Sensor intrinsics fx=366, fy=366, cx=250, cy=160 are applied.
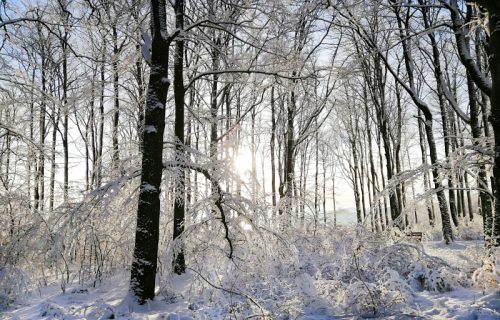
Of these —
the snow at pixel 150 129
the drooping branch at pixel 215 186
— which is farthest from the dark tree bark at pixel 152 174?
the drooping branch at pixel 215 186

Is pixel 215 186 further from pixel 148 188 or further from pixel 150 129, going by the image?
pixel 150 129

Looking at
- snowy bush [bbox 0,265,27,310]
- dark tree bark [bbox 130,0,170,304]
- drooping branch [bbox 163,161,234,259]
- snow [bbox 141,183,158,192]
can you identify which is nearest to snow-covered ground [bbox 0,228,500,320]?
snowy bush [bbox 0,265,27,310]

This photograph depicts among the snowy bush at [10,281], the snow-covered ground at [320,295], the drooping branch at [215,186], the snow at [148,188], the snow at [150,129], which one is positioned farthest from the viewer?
the drooping branch at [215,186]

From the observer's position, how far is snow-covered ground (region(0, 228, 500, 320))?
16.5 feet

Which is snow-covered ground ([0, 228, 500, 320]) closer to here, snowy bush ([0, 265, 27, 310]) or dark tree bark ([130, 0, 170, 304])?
snowy bush ([0, 265, 27, 310])

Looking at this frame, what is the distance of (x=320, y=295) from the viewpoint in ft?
18.9

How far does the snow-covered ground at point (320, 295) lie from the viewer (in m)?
5.03

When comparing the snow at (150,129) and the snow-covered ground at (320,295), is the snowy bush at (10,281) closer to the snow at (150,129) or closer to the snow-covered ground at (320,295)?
the snow-covered ground at (320,295)

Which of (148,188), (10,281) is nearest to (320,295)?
(148,188)

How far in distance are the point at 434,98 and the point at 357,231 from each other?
2307 centimetres

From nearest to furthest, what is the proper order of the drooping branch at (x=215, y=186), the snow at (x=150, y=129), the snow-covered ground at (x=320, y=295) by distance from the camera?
the snow-covered ground at (x=320, y=295) < the snow at (x=150, y=129) < the drooping branch at (x=215, y=186)

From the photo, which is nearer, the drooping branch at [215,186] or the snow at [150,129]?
the snow at [150,129]

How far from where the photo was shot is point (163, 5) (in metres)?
5.93

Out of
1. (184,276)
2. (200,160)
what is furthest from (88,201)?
(184,276)
